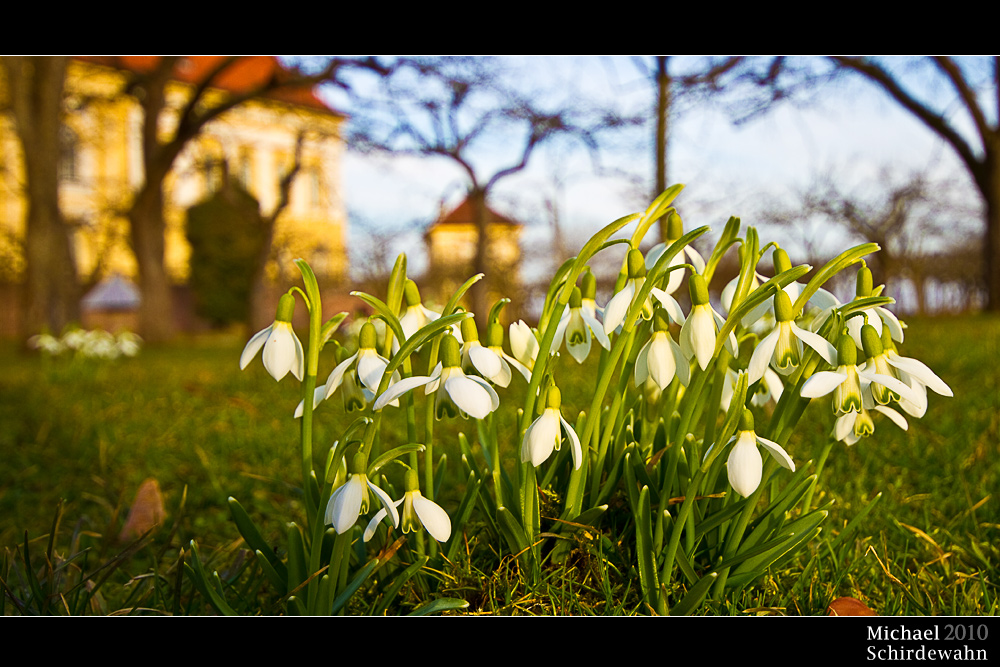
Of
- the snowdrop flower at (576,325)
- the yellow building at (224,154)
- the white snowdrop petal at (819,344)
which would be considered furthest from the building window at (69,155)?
the white snowdrop petal at (819,344)

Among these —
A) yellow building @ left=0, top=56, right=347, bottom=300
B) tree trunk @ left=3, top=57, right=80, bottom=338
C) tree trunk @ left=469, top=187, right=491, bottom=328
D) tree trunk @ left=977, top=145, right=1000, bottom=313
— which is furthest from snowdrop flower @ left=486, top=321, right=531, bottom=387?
yellow building @ left=0, top=56, right=347, bottom=300

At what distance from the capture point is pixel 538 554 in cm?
120

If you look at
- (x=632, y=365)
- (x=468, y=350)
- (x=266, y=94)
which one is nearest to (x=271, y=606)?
(x=468, y=350)

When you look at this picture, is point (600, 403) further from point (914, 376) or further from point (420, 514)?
point (914, 376)

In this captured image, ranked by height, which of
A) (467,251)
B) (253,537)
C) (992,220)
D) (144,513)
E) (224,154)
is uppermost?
(224,154)

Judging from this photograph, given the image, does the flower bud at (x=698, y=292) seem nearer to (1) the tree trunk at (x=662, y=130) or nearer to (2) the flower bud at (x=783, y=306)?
(2) the flower bud at (x=783, y=306)

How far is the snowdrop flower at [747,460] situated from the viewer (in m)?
0.97

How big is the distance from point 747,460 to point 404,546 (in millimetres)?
608

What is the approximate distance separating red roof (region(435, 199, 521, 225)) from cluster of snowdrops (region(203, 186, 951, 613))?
804cm

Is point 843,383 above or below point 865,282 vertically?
below

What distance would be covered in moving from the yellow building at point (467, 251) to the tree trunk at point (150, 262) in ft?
13.7

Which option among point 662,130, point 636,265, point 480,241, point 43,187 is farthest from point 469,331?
point 43,187

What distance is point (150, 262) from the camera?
10469 mm
